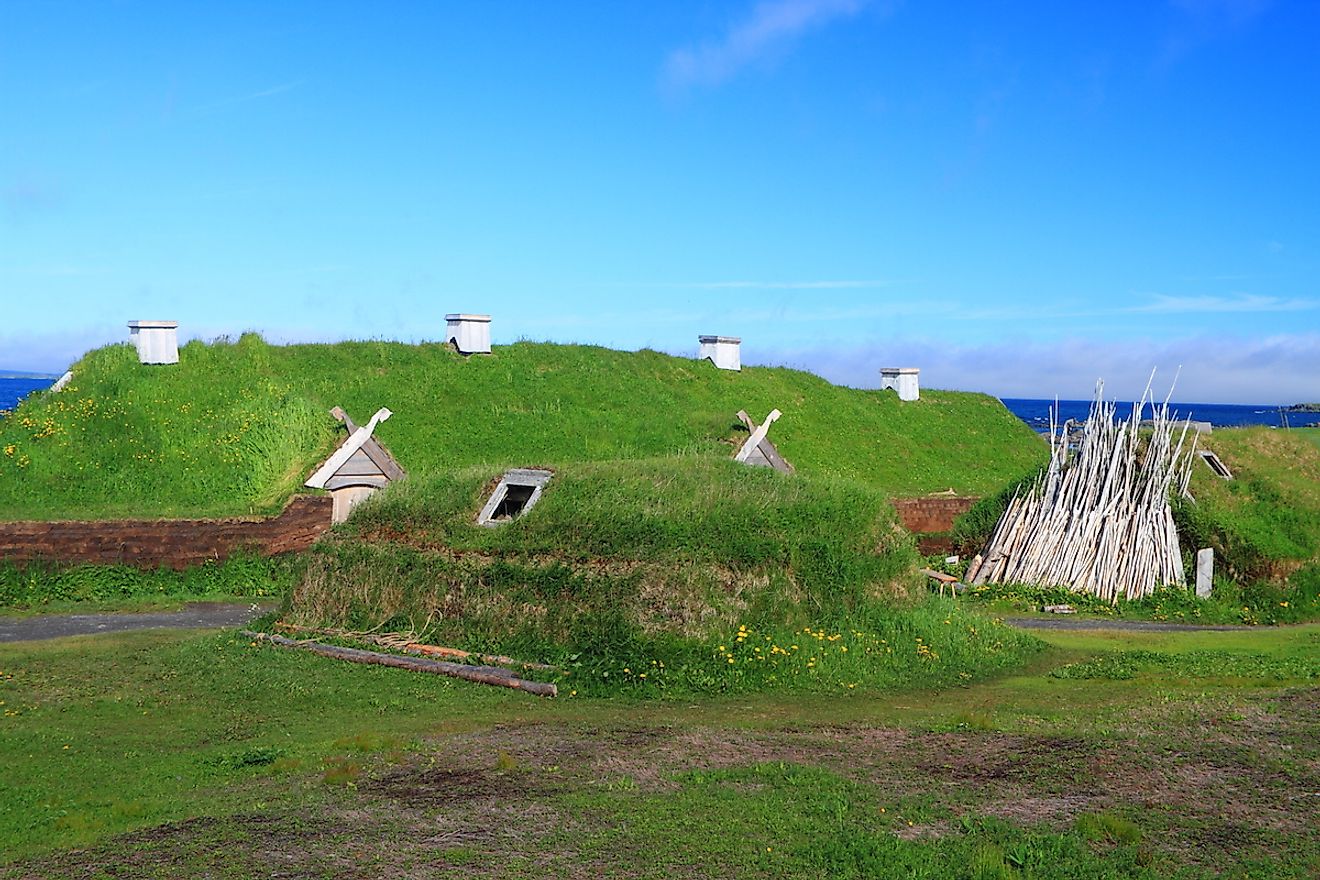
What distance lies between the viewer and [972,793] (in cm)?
1057

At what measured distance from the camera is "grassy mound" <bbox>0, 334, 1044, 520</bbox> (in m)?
28.0

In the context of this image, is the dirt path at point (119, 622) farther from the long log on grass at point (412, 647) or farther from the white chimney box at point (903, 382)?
the white chimney box at point (903, 382)

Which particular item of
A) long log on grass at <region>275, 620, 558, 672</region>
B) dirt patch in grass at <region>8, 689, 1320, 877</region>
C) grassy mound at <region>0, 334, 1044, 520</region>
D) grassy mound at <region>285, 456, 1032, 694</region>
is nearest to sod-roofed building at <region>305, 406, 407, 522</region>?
grassy mound at <region>0, 334, 1044, 520</region>

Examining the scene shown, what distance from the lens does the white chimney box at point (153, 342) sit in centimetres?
3300

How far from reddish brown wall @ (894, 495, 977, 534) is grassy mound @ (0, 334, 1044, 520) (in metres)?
1.71

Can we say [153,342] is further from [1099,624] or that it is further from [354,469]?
[1099,624]

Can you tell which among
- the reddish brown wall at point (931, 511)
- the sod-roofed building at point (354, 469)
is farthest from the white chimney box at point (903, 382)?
the sod-roofed building at point (354, 469)

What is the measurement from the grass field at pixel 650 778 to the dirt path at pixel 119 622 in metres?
4.42

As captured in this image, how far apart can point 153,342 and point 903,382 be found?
2714cm

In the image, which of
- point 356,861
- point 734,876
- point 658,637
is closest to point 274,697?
point 658,637

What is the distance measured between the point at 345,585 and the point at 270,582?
745 cm

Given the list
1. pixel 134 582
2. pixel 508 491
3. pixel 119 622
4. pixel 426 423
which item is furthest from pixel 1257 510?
pixel 134 582

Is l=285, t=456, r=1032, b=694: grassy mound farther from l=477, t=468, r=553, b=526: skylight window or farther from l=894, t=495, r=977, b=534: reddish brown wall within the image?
l=894, t=495, r=977, b=534: reddish brown wall

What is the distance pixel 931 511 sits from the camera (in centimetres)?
3509
